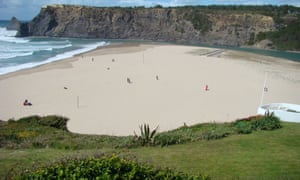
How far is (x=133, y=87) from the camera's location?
28.4 metres

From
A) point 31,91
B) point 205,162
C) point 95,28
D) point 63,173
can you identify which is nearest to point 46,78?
point 31,91

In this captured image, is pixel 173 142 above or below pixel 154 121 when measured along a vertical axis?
above

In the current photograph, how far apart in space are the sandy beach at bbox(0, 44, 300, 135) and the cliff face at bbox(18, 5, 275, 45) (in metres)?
51.2

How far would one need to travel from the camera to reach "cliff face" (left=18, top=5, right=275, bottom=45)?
301ft

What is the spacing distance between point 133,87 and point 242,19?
2650 inches

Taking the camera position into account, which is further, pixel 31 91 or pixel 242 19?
pixel 242 19

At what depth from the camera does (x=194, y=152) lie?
8.72 meters

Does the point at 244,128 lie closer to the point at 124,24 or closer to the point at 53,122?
the point at 53,122

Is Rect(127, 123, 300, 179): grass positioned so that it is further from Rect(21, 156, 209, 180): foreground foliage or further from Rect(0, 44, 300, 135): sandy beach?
Rect(0, 44, 300, 135): sandy beach

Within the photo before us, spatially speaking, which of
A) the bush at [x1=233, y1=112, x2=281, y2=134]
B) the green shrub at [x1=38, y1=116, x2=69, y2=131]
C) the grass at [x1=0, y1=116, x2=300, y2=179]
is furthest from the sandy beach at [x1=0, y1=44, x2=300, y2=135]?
the grass at [x1=0, y1=116, x2=300, y2=179]

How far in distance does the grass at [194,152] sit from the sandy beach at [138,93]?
20.5 ft

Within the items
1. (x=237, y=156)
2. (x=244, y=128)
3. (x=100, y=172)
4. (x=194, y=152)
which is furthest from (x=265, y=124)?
(x=100, y=172)

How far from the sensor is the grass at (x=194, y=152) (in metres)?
7.10

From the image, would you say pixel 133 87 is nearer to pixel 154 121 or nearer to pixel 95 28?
pixel 154 121
